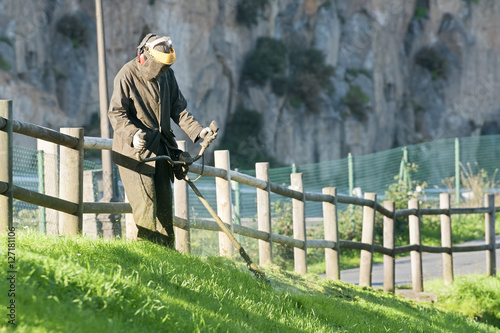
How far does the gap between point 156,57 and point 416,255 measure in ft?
21.8

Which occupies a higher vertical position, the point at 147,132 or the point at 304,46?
the point at 304,46

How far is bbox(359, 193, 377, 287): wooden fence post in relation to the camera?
1034 cm

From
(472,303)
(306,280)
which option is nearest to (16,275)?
(306,280)

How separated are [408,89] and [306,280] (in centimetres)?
4275

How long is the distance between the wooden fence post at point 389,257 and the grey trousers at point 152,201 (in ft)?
16.8

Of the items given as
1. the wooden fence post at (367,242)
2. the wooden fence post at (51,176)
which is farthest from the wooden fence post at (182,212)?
the wooden fence post at (367,242)

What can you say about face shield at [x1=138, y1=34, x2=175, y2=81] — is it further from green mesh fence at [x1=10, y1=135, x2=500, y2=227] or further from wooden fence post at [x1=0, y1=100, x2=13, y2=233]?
green mesh fence at [x1=10, y1=135, x2=500, y2=227]

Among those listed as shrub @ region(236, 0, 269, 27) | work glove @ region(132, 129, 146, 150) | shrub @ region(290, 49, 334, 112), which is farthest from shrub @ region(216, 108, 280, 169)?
work glove @ region(132, 129, 146, 150)

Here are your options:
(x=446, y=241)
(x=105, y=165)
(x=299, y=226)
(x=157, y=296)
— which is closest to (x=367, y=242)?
(x=299, y=226)

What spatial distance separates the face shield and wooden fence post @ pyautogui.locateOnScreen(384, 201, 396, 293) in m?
5.72

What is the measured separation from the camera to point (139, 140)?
5668mm

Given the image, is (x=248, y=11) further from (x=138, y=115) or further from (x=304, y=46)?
(x=138, y=115)

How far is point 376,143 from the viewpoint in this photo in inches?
1774

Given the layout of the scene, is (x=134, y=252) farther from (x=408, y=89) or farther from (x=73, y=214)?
(x=408, y=89)
